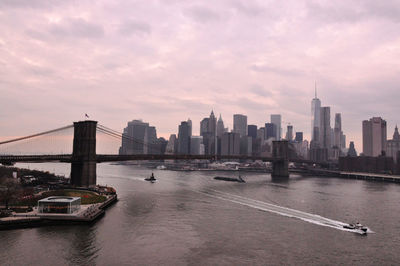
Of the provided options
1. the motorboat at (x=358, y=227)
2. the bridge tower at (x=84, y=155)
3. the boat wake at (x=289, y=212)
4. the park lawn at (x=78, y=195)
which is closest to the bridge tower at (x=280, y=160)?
the boat wake at (x=289, y=212)

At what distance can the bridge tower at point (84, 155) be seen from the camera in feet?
233

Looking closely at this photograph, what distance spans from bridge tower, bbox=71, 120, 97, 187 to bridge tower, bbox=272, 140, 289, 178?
10017 cm

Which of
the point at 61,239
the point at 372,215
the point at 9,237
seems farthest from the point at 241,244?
the point at 372,215

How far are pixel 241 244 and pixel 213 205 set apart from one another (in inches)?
989

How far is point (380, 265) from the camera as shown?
1205 inches

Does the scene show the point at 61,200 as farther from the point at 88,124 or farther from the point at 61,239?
the point at 88,124

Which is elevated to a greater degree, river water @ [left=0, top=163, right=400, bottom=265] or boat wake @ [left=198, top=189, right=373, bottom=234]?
boat wake @ [left=198, top=189, right=373, bottom=234]

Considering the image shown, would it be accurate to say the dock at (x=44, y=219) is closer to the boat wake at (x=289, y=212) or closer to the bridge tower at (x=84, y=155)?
the bridge tower at (x=84, y=155)

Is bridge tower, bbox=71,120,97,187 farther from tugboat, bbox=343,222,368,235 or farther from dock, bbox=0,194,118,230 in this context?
tugboat, bbox=343,222,368,235

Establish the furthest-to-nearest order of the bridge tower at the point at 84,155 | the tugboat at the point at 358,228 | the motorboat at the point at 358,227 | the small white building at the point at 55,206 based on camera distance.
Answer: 1. the bridge tower at the point at 84,155
2. the small white building at the point at 55,206
3. the motorboat at the point at 358,227
4. the tugboat at the point at 358,228

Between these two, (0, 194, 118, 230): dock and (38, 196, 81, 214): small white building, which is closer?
(0, 194, 118, 230): dock

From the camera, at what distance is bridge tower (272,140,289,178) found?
155 meters

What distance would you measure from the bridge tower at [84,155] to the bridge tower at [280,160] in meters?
100

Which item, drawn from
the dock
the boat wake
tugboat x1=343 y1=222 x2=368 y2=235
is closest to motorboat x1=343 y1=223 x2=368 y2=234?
tugboat x1=343 y1=222 x2=368 y2=235
